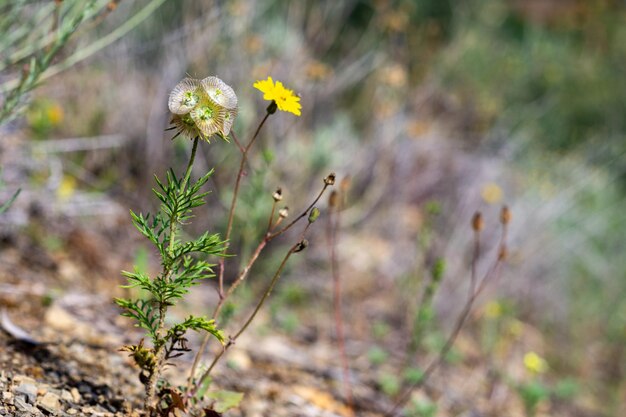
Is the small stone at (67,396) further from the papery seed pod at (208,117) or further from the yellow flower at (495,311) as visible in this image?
the yellow flower at (495,311)

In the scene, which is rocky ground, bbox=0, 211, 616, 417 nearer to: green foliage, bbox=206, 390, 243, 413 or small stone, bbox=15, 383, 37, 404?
small stone, bbox=15, 383, 37, 404

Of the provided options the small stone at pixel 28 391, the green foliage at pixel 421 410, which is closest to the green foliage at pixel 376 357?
the green foliage at pixel 421 410

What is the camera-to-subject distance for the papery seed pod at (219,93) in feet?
3.92

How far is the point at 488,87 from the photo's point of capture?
21.9 ft

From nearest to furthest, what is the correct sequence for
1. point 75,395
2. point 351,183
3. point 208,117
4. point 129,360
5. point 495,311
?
1. point 208,117
2. point 75,395
3. point 129,360
4. point 495,311
5. point 351,183

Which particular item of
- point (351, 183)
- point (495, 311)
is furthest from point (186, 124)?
point (351, 183)

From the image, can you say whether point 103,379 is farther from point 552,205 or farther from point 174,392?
point 552,205

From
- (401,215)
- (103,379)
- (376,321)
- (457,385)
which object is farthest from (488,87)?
(103,379)

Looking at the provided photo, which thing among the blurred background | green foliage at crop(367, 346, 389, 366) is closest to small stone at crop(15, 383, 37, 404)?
the blurred background

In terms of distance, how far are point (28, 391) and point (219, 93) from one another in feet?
2.47

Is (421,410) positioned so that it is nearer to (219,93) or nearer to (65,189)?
(219,93)

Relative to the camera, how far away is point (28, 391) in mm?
1326

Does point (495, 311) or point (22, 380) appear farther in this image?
point (495, 311)

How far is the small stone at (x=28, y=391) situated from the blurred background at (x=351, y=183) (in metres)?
0.79
